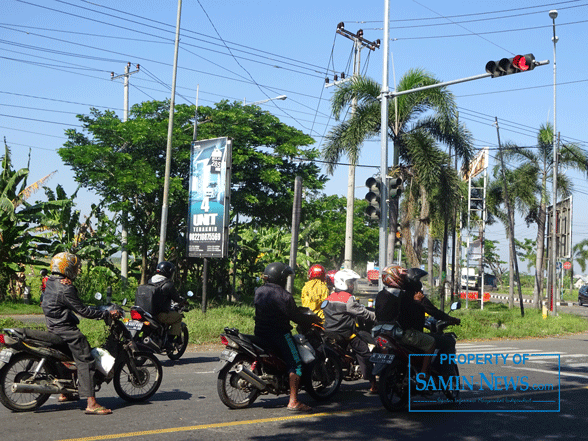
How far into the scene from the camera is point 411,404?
24.5 ft

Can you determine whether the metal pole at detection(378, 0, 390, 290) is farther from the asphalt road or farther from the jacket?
the asphalt road

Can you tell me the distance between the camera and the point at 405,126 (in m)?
23.6

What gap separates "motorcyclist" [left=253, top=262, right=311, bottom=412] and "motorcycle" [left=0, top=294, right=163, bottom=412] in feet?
4.99

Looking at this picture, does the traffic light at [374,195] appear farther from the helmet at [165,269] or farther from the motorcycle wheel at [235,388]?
the motorcycle wheel at [235,388]

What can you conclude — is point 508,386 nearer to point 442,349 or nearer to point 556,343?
point 442,349

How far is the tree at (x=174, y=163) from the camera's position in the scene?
26.5 metres

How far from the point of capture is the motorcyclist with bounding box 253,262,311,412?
7184 millimetres

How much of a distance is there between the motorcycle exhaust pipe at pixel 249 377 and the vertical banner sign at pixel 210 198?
11.3m

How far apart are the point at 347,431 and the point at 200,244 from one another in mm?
13022

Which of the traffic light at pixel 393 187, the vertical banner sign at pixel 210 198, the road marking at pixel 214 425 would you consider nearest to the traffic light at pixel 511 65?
the traffic light at pixel 393 187

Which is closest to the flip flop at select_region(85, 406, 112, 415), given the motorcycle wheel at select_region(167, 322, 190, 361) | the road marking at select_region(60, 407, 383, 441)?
the road marking at select_region(60, 407, 383, 441)

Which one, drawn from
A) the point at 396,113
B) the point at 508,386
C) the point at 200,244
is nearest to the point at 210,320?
the point at 200,244

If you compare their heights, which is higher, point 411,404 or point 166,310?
point 166,310

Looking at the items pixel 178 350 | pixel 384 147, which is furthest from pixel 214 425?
pixel 384 147
